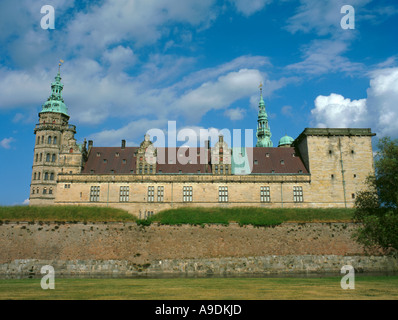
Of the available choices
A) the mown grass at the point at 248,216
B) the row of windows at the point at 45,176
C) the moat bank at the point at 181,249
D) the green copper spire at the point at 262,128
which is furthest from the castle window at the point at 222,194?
the green copper spire at the point at 262,128

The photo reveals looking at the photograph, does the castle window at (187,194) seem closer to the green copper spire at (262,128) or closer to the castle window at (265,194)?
the castle window at (265,194)

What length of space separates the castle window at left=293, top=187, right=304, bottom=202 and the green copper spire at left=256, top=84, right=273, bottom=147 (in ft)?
135

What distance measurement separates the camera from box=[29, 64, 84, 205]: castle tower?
4600 cm

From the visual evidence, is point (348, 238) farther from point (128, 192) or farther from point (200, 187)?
point (128, 192)

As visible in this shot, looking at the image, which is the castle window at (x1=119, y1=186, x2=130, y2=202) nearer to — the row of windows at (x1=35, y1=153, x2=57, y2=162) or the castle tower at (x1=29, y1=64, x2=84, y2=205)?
the castle tower at (x1=29, y1=64, x2=84, y2=205)

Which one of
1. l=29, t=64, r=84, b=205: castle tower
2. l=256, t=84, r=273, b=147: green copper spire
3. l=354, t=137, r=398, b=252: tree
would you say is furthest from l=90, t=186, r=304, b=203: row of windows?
l=256, t=84, r=273, b=147: green copper spire

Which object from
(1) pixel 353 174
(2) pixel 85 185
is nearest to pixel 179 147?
(2) pixel 85 185

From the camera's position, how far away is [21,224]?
3597 cm

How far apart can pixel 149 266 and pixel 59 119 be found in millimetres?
28384

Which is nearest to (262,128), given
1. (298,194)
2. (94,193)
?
(298,194)

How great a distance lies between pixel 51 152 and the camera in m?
48.9

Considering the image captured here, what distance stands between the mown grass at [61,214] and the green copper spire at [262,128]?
54594mm

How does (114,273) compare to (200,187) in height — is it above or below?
below

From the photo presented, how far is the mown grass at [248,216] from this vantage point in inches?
1463
